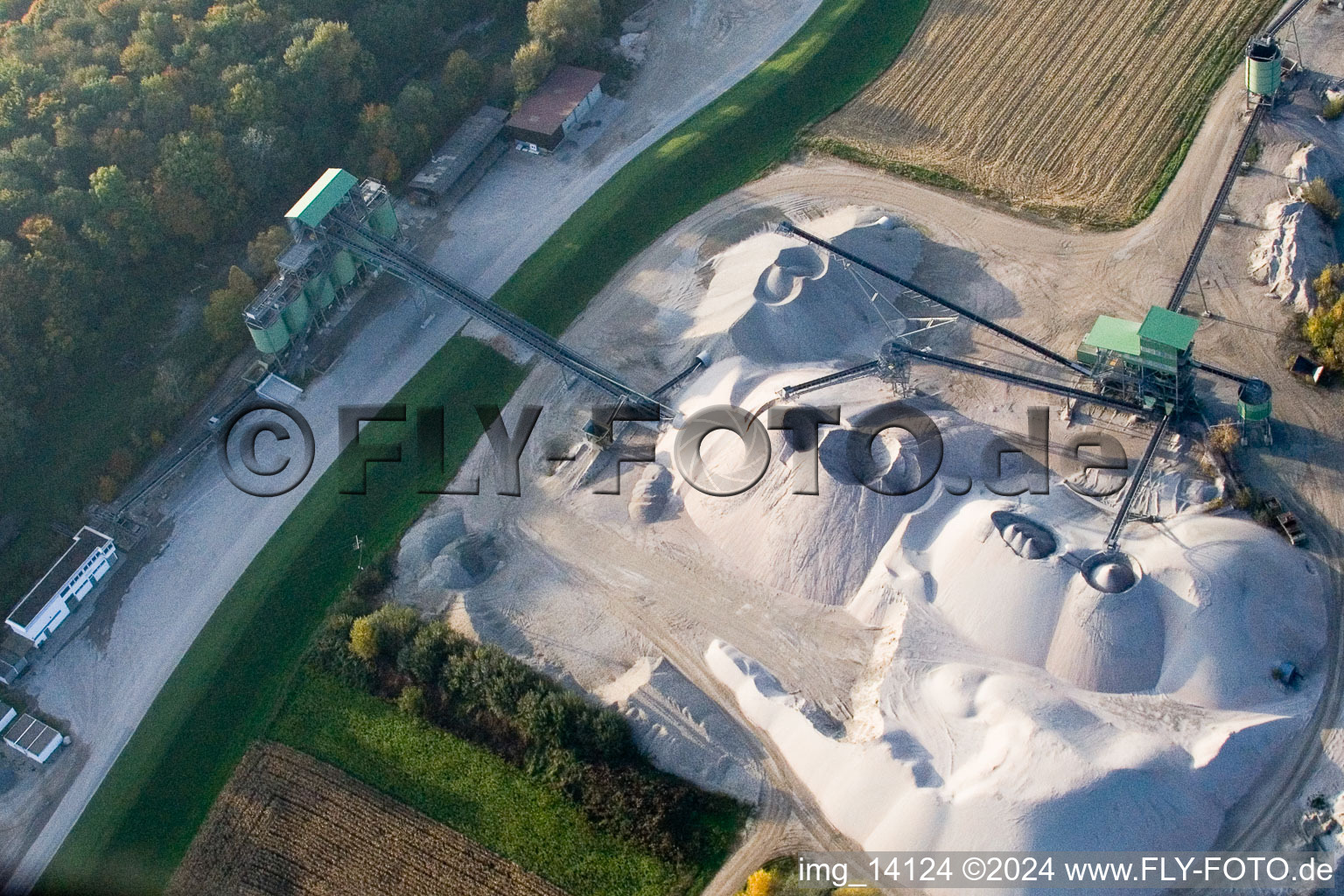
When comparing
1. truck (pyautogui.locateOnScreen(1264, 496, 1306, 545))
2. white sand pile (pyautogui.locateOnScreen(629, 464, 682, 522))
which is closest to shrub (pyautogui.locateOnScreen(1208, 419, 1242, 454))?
truck (pyautogui.locateOnScreen(1264, 496, 1306, 545))

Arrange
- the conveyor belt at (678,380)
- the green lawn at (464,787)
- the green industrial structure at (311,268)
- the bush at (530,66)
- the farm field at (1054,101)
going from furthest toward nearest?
the bush at (530,66) → the farm field at (1054,101) → the green industrial structure at (311,268) → the conveyor belt at (678,380) → the green lawn at (464,787)

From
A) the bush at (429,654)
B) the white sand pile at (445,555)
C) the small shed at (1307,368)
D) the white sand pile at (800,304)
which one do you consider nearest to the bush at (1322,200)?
the small shed at (1307,368)

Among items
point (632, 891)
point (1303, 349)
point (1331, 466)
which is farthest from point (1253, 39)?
point (632, 891)

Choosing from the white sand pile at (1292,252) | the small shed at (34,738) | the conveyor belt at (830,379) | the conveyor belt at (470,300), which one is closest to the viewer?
the small shed at (34,738)

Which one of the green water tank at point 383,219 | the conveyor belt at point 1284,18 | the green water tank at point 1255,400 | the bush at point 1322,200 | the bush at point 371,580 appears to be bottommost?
the bush at point 371,580

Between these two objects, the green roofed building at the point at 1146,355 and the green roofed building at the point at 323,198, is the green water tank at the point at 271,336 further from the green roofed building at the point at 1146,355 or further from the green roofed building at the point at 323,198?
Result: the green roofed building at the point at 1146,355

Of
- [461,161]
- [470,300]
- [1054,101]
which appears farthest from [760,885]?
[1054,101]

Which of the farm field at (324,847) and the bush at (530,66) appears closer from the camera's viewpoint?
the farm field at (324,847)

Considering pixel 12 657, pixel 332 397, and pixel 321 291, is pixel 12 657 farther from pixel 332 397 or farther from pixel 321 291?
pixel 321 291

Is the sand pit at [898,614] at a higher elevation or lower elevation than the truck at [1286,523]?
lower
